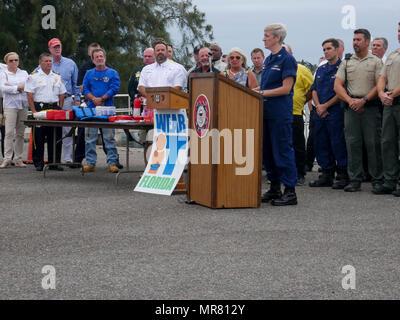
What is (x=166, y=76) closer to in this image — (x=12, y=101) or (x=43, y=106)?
(x=43, y=106)

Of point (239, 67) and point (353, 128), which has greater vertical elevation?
point (239, 67)

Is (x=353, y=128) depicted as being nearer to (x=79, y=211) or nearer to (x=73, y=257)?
(x=79, y=211)

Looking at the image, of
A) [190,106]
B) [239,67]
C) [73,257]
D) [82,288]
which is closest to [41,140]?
[239,67]

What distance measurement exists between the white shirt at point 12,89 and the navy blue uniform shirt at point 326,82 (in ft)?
17.8

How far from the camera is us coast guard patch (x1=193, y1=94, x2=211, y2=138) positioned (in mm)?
8000

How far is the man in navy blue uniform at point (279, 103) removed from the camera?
26.9ft

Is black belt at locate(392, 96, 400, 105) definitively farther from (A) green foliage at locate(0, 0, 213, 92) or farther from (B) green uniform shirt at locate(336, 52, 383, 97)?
(A) green foliage at locate(0, 0, 213, 92)

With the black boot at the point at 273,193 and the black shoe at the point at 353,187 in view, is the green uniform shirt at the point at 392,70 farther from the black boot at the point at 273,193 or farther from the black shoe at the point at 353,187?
the black boot at the point at 273,193

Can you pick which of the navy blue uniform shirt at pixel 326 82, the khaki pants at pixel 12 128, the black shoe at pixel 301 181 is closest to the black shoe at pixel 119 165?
the khaki pants at pixel 12 128

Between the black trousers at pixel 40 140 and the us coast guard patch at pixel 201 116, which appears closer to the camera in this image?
the us coast guard patch at pixel 201 116

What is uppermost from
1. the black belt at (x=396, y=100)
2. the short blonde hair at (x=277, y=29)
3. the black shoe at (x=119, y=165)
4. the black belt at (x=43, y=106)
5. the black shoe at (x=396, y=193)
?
the short blonde hair at (x=277, y=29)

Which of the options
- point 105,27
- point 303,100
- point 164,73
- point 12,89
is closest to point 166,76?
point 164,73

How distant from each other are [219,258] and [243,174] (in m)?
2.60

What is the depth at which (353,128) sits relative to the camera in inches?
388
